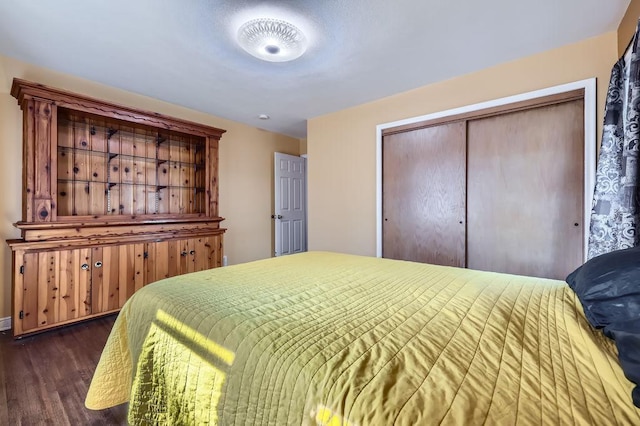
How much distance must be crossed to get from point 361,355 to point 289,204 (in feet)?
13.9

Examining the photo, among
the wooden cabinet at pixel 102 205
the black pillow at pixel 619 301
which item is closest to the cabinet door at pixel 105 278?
the wooden cabinet at pixel 102 205

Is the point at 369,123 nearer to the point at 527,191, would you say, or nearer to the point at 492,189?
the point at 492,189

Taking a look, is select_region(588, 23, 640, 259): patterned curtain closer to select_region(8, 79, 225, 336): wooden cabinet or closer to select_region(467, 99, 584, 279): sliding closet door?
select_region(467, 99, 584, 279): sliding closet door

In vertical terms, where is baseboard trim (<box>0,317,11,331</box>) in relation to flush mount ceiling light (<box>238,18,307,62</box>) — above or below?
below

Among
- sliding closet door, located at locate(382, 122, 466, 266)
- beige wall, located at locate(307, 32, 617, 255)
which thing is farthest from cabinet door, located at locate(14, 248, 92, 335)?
sliding closet door, located at locate(382, 122, 466, 266)

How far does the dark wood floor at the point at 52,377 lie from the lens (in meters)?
1.45

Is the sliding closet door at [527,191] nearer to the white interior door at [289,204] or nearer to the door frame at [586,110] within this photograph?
the door frame at [586,110]

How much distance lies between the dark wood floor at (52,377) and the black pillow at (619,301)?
78.9 inches

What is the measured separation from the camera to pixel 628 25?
6.01 feet

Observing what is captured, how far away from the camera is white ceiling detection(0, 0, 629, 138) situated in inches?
70.7

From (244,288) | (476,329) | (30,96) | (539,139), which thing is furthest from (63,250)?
(539,139)

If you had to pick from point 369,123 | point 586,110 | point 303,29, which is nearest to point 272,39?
point 303,29

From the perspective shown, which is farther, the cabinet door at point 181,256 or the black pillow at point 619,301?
the cabinet door at point 181,256

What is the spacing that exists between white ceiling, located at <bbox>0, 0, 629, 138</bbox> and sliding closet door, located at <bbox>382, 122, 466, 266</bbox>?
593 mm
